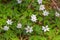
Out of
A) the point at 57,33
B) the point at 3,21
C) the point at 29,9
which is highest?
the point at 29,9

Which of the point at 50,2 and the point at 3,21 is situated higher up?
the point at 50,2

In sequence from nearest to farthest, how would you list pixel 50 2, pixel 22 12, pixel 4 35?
pixel 4 35 → pixel 22 12 → pixel 50 2

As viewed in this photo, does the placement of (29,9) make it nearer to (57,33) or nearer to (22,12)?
(22,12)

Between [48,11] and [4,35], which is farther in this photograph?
[48,11]

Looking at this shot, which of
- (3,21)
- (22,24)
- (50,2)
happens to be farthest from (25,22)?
(50,2)

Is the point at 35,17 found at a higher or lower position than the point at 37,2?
lower

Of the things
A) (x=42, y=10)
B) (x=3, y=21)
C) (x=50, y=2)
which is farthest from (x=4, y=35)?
(x=50, y=2)

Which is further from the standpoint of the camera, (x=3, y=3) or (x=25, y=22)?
(x=3, y=3)

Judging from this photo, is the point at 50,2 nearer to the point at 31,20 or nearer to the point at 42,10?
the point at 42,10

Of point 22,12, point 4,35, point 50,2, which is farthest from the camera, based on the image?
point 50,2
